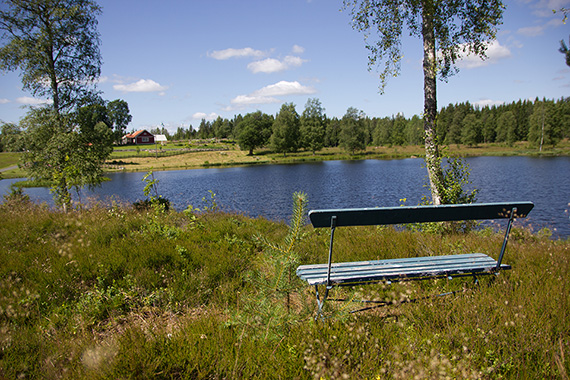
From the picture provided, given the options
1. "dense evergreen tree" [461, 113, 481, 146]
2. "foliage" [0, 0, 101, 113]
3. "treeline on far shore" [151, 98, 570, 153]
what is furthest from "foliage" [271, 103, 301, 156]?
"foliage" [0, 0, 101, 113]

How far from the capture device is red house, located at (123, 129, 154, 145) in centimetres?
12119

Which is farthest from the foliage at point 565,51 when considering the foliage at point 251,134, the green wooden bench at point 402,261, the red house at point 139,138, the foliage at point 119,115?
the red house at point 139,138

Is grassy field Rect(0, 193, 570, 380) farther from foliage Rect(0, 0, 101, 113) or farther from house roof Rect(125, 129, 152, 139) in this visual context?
house roof Rect(125, 129, 152, 139)

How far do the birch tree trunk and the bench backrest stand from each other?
4622mm

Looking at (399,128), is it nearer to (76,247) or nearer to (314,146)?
(314,146)

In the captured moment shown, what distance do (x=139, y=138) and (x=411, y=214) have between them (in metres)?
134

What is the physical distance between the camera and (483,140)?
10144 centimetres

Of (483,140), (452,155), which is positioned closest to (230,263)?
(452,155)

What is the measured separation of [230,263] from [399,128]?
4845 inches

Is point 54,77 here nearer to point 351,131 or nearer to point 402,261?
point 402,261

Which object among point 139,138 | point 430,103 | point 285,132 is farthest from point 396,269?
point 139,138

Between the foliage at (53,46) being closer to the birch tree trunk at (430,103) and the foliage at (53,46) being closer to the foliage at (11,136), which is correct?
the foliage at (11,136)

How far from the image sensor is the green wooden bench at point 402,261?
Answer: 328 cm

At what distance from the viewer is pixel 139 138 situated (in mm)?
122750
